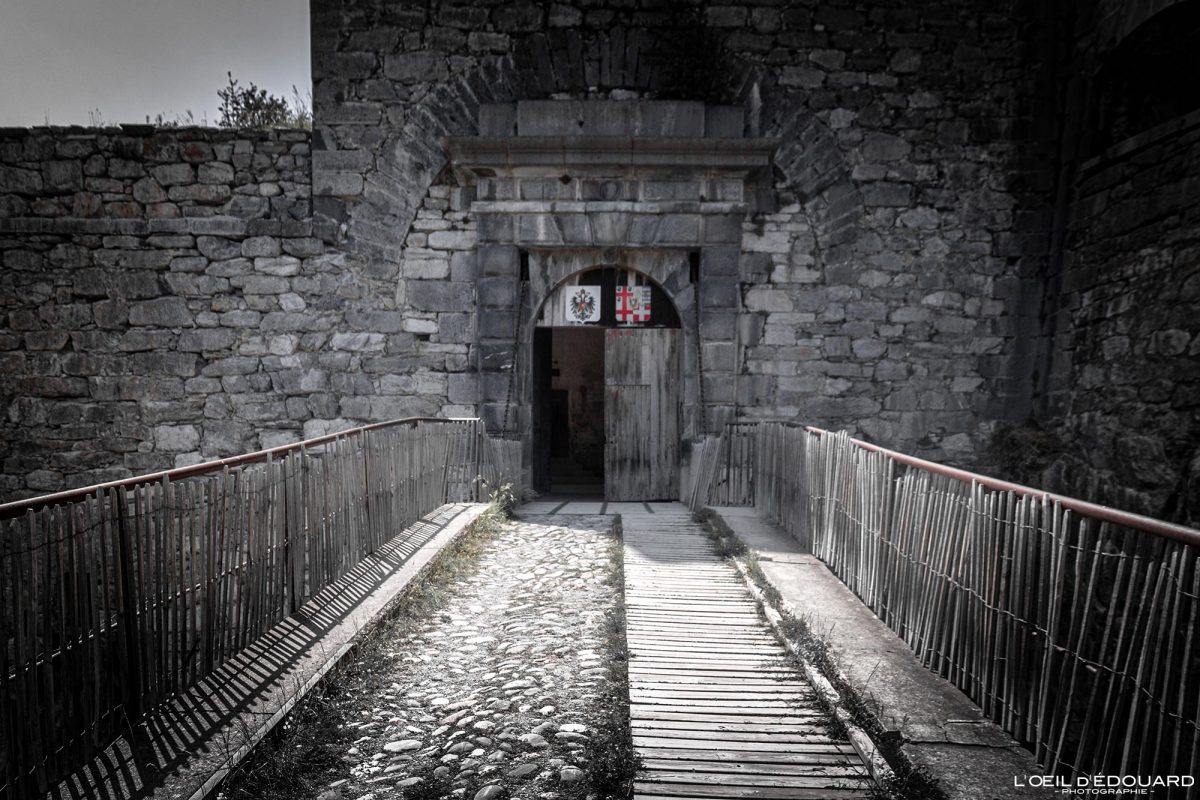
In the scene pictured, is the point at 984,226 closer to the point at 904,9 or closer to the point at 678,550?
the point at 904,9

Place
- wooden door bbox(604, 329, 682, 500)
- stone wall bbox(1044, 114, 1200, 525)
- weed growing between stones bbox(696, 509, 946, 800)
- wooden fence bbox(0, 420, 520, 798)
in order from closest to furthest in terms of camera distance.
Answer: wooden fence bbox(0, 420, 520, 798) < weed growing between stones bbox(696, 509, 946, 800) < stone wall bbox(1044, 114, 1200, 525) < wooden door bbox(604, 329, 682, 500)

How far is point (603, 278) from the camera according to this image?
25.5 feet

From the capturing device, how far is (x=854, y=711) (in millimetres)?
2729

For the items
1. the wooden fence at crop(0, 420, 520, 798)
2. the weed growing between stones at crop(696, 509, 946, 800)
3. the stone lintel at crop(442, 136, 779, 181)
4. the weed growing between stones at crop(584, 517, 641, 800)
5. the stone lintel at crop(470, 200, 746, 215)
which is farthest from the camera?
the stone lintel at crop(470, 200, 746, 215)

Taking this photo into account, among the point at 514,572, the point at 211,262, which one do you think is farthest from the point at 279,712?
the point at 211,262

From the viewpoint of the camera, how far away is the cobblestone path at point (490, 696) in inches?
93.9

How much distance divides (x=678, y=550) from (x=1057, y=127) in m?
6.34

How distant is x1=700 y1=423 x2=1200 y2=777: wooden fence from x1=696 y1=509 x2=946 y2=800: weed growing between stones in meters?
0.43

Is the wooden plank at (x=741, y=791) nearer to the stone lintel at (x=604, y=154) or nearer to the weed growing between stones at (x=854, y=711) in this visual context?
the weed growing between stones at (x=854, y=711)

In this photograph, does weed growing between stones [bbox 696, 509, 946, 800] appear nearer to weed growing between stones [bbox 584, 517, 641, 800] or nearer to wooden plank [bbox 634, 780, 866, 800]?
wooden plank [bbox 634, 780, 866, 800]

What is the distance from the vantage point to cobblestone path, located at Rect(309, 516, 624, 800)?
93.9 inches

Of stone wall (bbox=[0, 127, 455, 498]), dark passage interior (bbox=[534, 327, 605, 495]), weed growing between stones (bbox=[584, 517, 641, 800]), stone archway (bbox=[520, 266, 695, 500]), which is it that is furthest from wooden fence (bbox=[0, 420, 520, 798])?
dark passage interior (bbox=[534, 327, 605, 495])

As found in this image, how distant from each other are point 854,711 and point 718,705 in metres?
0.54

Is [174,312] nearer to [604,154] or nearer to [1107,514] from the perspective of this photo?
[604,154]
